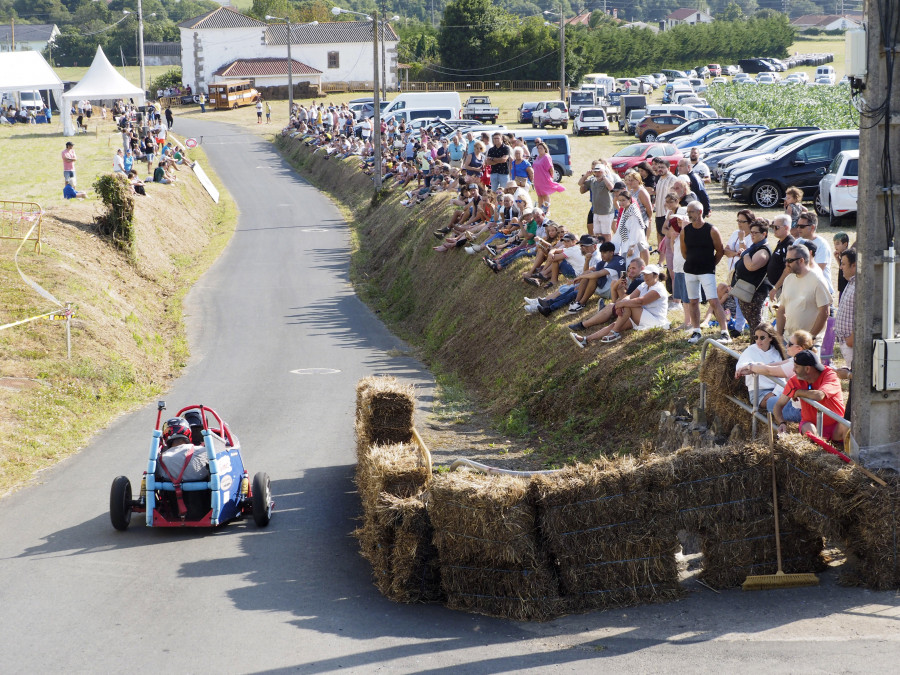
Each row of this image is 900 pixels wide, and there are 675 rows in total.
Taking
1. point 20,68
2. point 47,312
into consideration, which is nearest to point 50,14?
point 20,68

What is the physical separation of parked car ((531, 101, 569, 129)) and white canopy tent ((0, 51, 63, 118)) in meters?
28.1

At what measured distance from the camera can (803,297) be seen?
36.3ft

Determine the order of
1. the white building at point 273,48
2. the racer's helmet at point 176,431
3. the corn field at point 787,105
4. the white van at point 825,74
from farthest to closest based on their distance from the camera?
the white building at point 273,48
the white van at point 825,74
the corn field at point 787,105
the racer's helmet at point 176,431

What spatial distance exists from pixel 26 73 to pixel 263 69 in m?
43.9

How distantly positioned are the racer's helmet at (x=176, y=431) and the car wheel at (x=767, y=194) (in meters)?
19.4

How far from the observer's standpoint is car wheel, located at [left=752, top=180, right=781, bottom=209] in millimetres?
26656

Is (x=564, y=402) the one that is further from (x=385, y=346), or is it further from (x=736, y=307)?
(x=385, y=346)

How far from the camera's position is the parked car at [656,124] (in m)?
52.3

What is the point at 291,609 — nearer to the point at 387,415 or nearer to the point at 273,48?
the point at 387,415

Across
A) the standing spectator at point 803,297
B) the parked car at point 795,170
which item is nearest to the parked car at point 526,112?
the parked car at point 795,170

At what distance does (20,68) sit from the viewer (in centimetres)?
5578

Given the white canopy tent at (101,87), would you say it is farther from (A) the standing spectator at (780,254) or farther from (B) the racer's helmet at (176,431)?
(A) the standing spectator at (780,254)

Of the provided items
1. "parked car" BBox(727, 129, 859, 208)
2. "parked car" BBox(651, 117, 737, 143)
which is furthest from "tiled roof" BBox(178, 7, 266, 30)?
"parked car" BBox(727, 129, 859, 208)

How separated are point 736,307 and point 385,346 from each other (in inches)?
412
